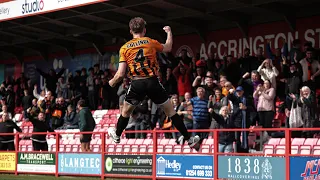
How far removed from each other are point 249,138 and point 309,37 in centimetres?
792

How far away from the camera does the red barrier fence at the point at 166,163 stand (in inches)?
547

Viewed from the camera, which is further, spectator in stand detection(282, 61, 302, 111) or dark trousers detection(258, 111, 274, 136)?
spectator in stand detection(282, 61, 302, 111)

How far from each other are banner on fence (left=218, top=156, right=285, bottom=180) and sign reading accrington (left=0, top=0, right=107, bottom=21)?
801cm

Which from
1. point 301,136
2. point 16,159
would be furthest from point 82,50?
point 301,136

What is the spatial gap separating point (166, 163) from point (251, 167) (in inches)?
101

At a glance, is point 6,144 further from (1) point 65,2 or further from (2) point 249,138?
(2) point 249,138

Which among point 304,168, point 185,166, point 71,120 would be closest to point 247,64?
point 185,166

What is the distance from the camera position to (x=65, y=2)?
22688mm

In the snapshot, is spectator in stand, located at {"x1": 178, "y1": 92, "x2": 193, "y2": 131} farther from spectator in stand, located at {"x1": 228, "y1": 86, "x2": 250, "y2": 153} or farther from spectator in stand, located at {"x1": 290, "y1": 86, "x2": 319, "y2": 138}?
spectator in stand, located at {"x1": 290, "y1": 86, "x2": 319, "y2": 138}

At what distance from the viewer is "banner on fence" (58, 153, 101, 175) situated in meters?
18.5

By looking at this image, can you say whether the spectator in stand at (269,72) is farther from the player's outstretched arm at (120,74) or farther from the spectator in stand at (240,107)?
the player's outstretched arm at (120,74)

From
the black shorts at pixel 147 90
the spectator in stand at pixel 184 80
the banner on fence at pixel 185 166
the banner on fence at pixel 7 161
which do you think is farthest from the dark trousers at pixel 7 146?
the black shorts at pixel 147 90

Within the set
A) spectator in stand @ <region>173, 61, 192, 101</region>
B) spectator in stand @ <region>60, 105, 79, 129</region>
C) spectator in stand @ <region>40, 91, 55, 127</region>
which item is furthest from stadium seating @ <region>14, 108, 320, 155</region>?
spectator in stand @ <region>173, 61, 192, 101</region>

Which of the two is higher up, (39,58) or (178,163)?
(39,58)
